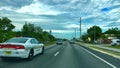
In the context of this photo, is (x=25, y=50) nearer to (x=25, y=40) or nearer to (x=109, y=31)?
(x=25, y=40)

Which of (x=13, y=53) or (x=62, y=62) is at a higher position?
(x=13, y=53)

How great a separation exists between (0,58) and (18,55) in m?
2.39

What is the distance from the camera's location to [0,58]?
16.6 meters

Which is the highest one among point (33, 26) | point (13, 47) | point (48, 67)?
point (33, 26)

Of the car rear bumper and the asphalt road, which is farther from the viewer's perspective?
the car rear bumper

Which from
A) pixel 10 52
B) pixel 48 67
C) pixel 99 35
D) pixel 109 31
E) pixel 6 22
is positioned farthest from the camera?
pixel 109 31

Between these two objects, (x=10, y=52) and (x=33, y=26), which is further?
(x=33, y=26)

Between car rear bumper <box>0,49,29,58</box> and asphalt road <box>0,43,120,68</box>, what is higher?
car rear bumper <box>0,49,29,58</box>

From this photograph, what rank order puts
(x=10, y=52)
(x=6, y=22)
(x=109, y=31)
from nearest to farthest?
1. (x=10, y=52)
2. (x=6, y=22)
3. (x=109, y=31)

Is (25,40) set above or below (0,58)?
above

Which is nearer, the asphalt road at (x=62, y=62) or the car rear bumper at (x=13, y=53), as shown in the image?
the asphalt road at (x=62, y=62)

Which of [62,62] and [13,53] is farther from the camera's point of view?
[62,62]

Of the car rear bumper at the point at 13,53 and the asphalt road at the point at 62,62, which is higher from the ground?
the car rear bumper at the point at 13,53

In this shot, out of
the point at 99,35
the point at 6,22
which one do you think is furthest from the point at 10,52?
the point at 99,35
